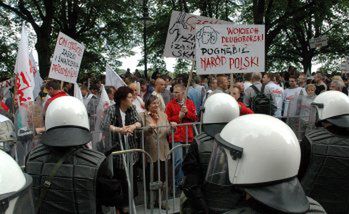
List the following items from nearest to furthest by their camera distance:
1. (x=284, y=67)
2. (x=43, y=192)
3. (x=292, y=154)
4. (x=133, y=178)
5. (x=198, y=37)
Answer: (x=292, y=154), (x=43, y=192), (x=133, y=178), (x=198, y=37), (x=284, y=67)

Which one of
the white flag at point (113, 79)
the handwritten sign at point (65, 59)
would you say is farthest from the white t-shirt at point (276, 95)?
the handwritten sign at point (65, 59)

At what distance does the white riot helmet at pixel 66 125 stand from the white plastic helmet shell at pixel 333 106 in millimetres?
2017

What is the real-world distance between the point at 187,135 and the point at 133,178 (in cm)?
112

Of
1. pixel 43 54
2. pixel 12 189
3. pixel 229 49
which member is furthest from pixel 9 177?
pixel 43 54

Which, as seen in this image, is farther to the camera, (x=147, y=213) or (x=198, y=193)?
(x=147, y=213)

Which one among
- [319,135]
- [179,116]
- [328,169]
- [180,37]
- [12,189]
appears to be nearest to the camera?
[12,189]

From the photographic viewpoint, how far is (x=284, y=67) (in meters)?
42.7

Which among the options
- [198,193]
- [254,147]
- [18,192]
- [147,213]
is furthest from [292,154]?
[147,213]

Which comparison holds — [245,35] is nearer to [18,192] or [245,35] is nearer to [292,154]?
[292,154]

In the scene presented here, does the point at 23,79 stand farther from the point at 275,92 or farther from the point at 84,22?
the point at 84,22

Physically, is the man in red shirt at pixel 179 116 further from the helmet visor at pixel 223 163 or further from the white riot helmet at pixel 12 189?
the white riot helmet at pixel 12 189

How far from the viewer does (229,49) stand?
723cm

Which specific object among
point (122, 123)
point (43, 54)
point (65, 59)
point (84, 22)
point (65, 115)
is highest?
point (84, 22)

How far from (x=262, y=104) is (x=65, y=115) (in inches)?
228
